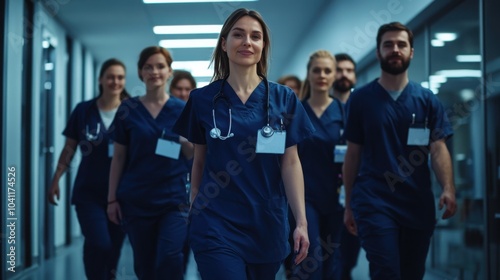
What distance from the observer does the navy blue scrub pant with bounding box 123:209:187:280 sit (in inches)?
143

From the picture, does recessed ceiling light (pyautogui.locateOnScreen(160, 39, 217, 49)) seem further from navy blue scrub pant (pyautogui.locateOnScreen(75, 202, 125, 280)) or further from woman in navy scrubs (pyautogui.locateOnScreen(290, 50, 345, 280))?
navy blue scrub pant (pyautogui.locateOnScreen(75, 202, 125, 280))

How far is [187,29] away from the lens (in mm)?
9367

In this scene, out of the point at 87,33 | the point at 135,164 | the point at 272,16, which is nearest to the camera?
the point at 135,164

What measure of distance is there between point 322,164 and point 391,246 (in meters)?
1.05

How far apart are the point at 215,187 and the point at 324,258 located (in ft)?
6.28

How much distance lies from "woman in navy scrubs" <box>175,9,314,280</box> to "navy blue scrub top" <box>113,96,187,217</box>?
117 cm

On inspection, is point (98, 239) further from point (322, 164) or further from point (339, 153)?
point (339, 153)

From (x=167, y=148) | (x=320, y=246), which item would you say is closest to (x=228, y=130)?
(x=167, y=148)

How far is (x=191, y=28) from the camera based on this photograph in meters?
9.28

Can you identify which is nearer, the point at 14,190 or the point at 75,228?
the point at 14,190

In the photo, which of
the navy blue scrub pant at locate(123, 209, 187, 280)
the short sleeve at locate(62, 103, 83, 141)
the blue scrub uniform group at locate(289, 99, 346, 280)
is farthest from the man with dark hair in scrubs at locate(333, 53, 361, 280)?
the short sleeve at locate(62, 103, 83, 141)

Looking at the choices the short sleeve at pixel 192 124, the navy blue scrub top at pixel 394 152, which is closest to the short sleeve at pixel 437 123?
the navy blue scrub top at pixel 394 152

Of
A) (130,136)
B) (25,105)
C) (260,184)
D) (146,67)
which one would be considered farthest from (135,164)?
(25,105)

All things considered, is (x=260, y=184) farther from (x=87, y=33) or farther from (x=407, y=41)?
(x=87, y=33)
